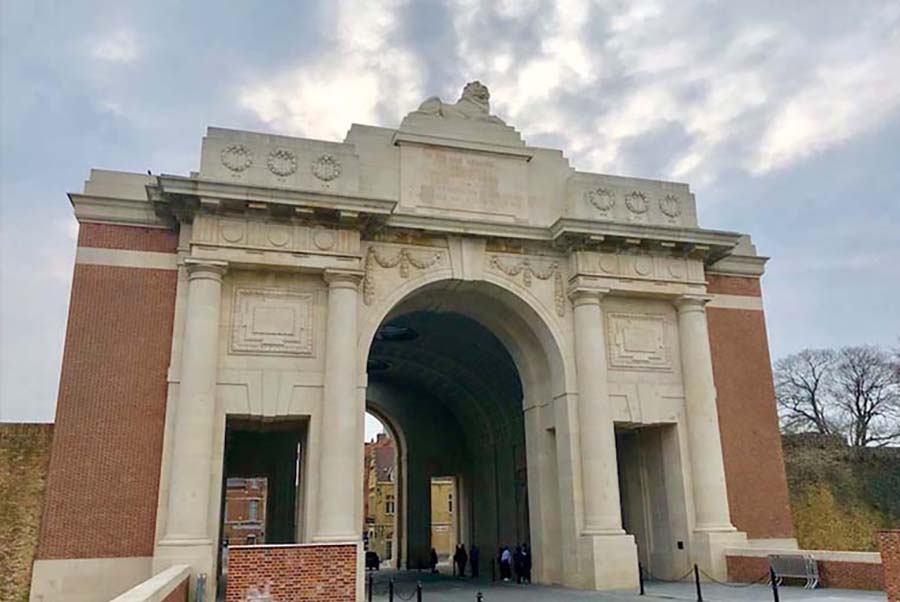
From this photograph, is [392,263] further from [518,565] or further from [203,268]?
[518,565]

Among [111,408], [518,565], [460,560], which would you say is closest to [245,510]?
[460,560]

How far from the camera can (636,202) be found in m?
25.2

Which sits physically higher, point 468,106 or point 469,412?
point 468,106

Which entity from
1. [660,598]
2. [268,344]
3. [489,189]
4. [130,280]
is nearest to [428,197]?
[489,189]

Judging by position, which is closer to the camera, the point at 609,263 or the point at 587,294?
the point at 587,294

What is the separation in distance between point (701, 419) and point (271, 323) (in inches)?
522

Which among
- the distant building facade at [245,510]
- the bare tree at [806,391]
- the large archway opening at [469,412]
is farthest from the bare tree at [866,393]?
the distant building facade at [245,510]

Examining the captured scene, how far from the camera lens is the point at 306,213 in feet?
70.0

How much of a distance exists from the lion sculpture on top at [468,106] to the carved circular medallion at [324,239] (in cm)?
555

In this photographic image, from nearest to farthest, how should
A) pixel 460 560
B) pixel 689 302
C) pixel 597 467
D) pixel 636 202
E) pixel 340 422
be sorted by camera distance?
pixel 340 422
pixel 597 467
pixel 689 302
pixel 636 202
pixel 460 560

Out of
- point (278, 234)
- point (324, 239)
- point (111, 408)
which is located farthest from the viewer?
point (324, 239)

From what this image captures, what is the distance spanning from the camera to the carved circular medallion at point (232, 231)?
21.0 m

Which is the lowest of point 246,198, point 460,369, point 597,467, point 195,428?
point 597,467

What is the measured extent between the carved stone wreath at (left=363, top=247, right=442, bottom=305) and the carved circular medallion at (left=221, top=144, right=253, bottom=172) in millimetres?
4306
